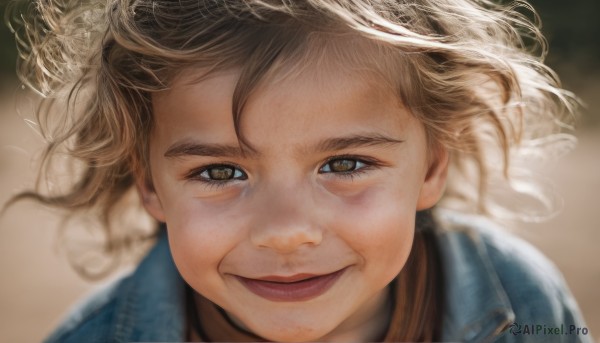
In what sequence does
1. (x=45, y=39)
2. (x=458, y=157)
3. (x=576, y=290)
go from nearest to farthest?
(x=45, y=39)
(x=458, y=157)
(x=576, y=290)

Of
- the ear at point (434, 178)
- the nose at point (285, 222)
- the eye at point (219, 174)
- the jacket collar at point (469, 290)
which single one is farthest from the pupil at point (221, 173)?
the jacket collar at point (469, 290)

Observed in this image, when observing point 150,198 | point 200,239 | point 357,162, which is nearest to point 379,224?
point 357,162

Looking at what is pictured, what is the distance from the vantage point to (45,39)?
188 centimetres

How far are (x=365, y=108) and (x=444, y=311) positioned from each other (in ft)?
2.21

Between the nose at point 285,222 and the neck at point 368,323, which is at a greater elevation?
the nose at point 285,222

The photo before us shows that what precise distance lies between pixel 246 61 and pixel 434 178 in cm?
56

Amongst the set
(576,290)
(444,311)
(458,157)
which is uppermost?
(458,157)

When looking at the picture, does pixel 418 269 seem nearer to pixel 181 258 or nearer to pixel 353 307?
pixel 353 307

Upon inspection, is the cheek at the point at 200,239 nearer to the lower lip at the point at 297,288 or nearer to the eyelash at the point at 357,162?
the lower lip at the point at 297,288

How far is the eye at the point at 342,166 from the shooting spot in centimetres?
164

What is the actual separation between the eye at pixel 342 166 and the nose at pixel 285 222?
0.09m

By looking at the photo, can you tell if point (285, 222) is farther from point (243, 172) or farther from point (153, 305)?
point (153, 305)

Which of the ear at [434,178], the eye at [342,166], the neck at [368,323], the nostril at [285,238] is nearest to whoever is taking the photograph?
the nostril at [285,238]

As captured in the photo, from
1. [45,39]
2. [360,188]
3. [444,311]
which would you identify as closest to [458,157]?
[444,311]
